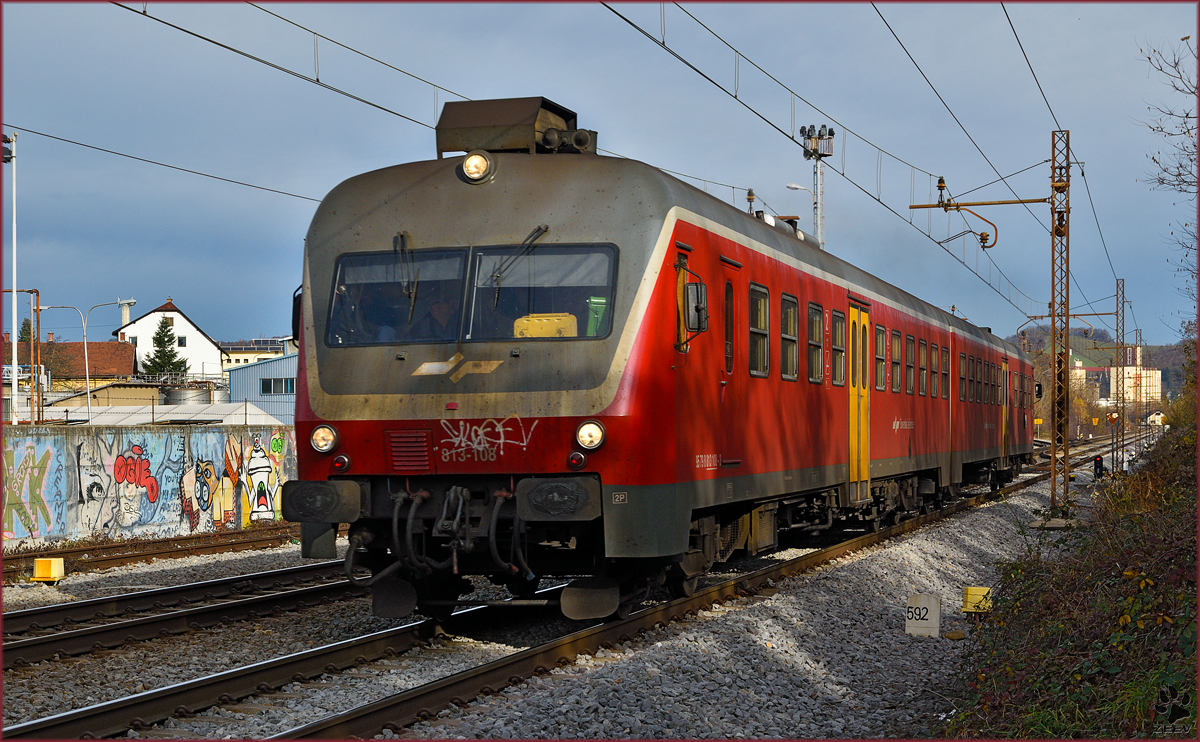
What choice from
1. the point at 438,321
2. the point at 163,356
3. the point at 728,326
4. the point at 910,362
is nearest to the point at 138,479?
the point at 910,362

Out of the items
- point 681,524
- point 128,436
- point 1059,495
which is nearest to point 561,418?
point 681,524

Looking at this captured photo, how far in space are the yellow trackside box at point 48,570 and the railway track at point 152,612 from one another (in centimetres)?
→ 224

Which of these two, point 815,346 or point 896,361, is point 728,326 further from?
point 896,361

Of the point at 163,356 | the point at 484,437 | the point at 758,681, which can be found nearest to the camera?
the point at 758,681

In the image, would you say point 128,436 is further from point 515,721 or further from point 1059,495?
point 1059,495

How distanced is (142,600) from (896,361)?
1071 centimetres

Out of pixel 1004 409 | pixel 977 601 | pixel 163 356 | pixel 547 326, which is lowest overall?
pixel 977 601

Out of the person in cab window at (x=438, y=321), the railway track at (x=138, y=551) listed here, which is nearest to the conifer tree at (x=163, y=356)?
the railway track at (x=138, y=551)

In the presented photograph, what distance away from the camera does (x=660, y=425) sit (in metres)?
8.26

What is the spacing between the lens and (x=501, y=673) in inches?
292

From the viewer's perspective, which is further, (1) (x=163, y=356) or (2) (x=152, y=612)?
(1) (x=163, y=356)

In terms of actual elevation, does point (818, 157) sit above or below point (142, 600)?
above

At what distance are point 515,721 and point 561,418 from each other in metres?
2.27

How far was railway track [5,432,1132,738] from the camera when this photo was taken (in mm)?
6195
